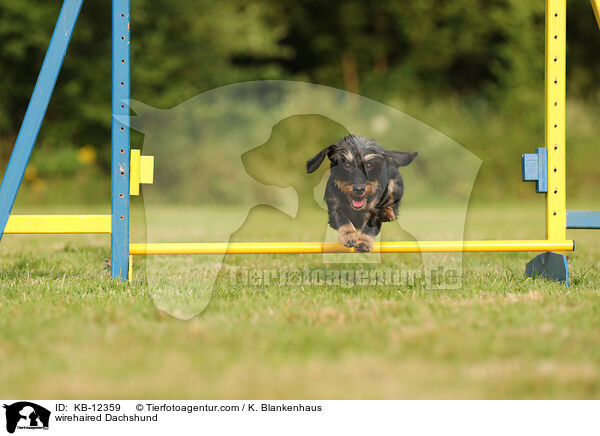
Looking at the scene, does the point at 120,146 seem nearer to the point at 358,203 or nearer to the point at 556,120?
the point at 358,203

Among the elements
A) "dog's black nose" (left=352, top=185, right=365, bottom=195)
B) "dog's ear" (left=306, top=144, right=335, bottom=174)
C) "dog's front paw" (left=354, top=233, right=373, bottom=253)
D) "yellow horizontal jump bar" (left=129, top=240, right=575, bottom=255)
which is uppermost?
"dog's ear" (left=306, top=144, right=335, bottom=174)

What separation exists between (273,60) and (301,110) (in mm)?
12685

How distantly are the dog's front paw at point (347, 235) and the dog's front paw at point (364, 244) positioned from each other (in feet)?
0.10

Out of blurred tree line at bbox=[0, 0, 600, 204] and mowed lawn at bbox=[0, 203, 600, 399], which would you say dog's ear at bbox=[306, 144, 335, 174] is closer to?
mowed lawn at bbox=[0, 203, 600, 399]

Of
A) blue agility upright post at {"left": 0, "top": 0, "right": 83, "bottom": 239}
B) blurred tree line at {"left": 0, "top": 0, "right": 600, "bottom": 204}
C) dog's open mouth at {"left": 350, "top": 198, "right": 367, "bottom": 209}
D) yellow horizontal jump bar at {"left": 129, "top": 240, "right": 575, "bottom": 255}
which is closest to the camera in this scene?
yellow horizontal jump bar at {"left": 129, "top": 240, "right": 575, "bottom": 255}

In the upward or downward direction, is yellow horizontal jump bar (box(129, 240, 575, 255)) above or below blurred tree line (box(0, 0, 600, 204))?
below

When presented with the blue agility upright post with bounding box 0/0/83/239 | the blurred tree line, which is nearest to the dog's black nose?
the blue agility upright post with bounding box 0/0/83/239

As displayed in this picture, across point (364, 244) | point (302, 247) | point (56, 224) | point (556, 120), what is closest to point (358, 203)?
point (364, 244)

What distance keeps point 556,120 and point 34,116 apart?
8.39ft

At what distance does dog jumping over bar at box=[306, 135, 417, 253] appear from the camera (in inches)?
125

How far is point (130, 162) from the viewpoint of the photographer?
3016mm

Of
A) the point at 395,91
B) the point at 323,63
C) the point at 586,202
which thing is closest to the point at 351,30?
the point at 323,63

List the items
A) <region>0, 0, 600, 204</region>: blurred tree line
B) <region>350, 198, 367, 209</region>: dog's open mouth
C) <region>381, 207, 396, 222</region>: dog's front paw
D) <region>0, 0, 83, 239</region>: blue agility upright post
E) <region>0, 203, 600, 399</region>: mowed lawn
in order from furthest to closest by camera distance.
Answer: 1. <region>0, 0, 600, 204</region>: blurred tree line
2. <region>381, 207, 396, 222</region>: dog's front paw
3. <region>350, 198, 367, 209</region>: dog's open mouth
4. <region>0, 0, 83, 239</region>: blue agility upright post
5. <region>0, 203, 600, 399</region>: mowed lawn

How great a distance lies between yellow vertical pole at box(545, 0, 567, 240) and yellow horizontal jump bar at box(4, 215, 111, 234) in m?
2.21
